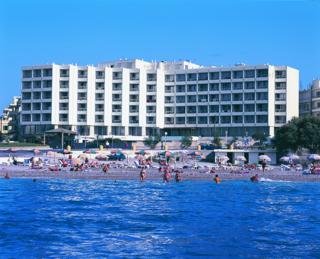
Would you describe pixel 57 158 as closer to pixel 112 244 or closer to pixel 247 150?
pixel 247 150

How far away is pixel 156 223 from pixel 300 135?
50344mm

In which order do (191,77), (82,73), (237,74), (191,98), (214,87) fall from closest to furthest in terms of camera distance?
1. (237,74)
2. (214,87)
3. (191,98)
4. (191,77)
5. (82,73)

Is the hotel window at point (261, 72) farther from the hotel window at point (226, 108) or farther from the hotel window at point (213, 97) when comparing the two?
the hotel window at point (213, 97)

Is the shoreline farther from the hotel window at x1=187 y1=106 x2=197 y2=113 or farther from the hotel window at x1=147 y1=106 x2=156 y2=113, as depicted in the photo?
the hotel window at x1=147 y1=106 x2=156 y2=113

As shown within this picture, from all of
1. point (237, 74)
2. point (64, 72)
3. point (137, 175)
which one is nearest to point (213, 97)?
point (237, 74)

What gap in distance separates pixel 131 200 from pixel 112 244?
48.1 ft

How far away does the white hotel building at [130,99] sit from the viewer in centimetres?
9600

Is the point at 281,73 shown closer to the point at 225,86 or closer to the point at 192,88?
the point at 225,86

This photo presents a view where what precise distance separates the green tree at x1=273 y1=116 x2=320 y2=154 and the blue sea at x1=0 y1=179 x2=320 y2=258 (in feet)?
100

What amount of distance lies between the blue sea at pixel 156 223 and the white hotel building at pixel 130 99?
185 ft

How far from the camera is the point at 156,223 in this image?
75.2ft

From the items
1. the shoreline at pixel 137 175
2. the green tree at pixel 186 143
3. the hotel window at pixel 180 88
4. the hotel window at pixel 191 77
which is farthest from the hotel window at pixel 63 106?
the shoreline at pixel 137 175

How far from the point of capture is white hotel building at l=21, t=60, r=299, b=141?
9600 centimetres

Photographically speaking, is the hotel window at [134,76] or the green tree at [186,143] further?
the hotel window at [134,76]
